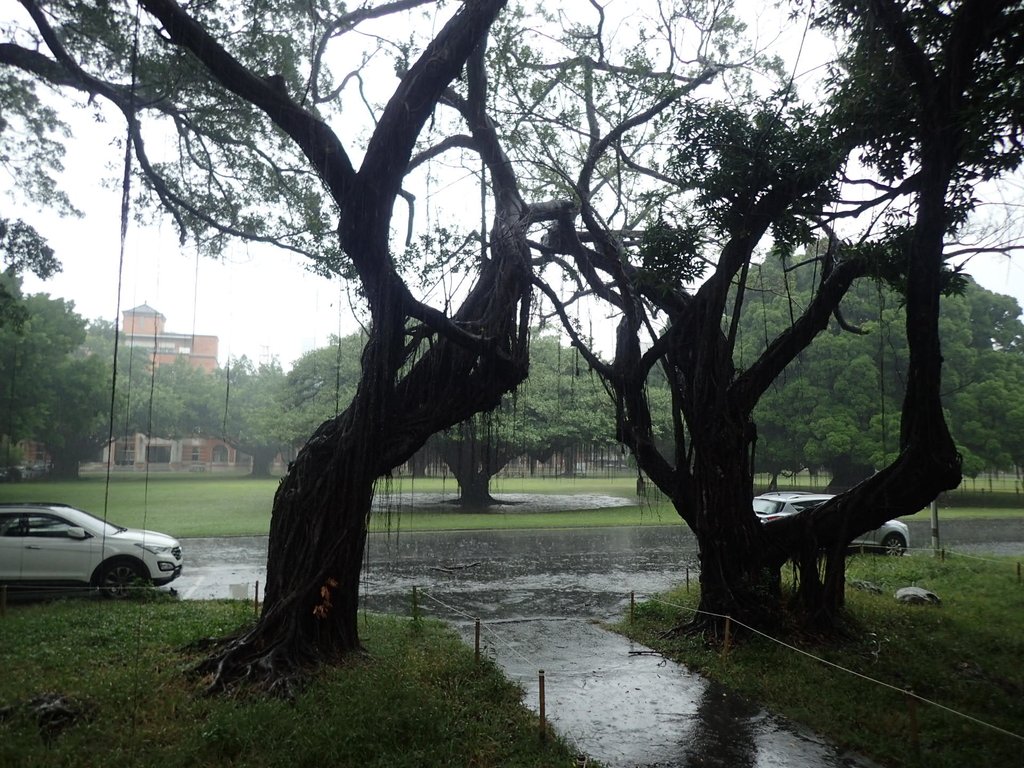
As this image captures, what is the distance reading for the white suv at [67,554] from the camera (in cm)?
1091

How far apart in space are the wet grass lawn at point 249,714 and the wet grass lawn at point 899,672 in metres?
2.43

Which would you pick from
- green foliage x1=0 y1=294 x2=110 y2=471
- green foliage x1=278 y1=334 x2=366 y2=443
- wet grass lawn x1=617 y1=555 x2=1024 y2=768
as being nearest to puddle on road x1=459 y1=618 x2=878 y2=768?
wet grass lawn x1=617 y1=555 x2=1024 y2=768

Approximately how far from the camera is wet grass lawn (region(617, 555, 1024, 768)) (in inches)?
220

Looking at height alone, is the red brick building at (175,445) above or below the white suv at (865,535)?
above

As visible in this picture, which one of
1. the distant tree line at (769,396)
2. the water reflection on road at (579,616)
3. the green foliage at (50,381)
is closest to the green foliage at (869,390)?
the distant tree line at (769,396)

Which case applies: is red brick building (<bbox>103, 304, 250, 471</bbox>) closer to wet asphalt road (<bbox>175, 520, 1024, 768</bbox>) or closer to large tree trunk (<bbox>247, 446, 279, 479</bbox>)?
large tree trunk (<bbox>247, 446, 279, 479</bbox>)

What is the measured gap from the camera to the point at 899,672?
736 centimetres

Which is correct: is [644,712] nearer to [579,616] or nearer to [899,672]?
[899,672]

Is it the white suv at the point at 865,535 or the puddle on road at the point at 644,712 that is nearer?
the puddle on road at the point at 644,712

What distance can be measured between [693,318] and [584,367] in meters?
23.5

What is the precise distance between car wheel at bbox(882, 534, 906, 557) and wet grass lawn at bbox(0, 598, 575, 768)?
12533mm

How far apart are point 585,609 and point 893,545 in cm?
948

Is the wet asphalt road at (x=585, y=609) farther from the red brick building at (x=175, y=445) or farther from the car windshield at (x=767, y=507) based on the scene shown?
the red brick building at (x=175, y=445)

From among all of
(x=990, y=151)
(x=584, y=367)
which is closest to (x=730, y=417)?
(x=990, y=151)
